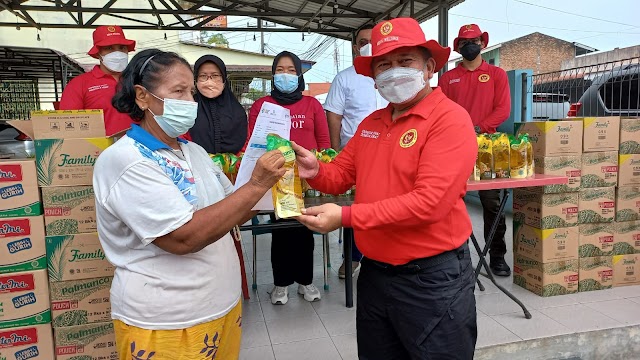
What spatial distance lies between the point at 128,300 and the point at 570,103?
18.8 ft

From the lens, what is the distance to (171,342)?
1.39 metres

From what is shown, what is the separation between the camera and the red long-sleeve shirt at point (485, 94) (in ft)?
12.8

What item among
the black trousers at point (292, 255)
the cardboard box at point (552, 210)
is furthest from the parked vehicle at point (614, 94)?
the black trousers at point (292, 255)

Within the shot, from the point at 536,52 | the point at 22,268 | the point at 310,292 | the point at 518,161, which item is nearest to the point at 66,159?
the point at 22,268

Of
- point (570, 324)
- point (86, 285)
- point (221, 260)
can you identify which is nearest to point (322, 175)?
point (221, 260)

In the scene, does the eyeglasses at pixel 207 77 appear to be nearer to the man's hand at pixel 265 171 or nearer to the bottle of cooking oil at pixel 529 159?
the man's hand at pixel 265 171

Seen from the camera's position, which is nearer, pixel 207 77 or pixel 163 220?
pixel 163 220

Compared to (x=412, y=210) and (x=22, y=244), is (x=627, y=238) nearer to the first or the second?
(x=412, y=210)

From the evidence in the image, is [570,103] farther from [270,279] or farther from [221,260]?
[221,260]

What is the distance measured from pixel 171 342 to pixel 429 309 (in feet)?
2.78

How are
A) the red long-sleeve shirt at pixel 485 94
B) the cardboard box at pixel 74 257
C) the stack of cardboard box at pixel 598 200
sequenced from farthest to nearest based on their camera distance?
the red long-sleeve shirt at pixel 485 94 → the stack of cardboard box at pixel 598 200 → the cardboard box at pixel 74 257

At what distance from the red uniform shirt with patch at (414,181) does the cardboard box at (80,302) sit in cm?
157

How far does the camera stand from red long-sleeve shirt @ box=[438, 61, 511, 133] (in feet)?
12.8

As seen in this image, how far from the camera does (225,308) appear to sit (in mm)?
1518
